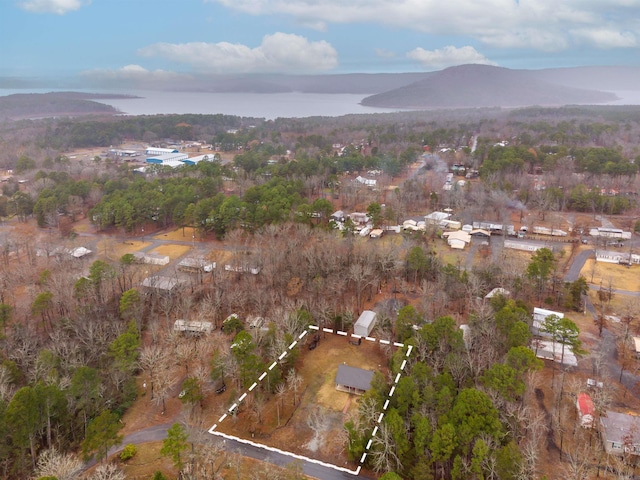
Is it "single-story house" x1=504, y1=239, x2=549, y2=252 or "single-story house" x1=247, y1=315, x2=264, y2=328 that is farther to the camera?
"single-story house" x1=504, y1=239, x2=549, y2=252

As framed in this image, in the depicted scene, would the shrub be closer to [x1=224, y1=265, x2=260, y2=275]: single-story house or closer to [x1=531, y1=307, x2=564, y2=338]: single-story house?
[x1=224, y1=265, x2=260, y2=275]: single-story house

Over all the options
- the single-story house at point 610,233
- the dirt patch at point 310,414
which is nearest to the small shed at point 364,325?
the dirt patch at point 310,414

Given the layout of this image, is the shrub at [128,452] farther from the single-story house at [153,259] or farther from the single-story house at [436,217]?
the single-story house at [436,217]

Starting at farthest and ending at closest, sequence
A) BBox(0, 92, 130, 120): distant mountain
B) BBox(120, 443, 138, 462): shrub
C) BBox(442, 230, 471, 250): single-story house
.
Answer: BBox(0, 92, 130, 120): distant mountain
BBox(442, 230, 471, 250): single-story house
BBox(120, 443, 138, 462): shrub

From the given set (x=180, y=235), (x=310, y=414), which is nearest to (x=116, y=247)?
(x=180, y=235)

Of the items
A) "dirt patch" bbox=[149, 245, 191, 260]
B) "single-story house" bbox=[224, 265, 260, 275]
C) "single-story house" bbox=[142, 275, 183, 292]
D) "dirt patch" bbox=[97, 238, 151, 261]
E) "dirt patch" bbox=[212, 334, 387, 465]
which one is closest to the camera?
"dirt patch" bbox=[212, 334, 387, 465]

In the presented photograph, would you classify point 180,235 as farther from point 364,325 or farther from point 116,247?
point 364,325

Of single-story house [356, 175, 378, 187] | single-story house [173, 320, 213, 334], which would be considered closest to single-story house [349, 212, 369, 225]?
single-story house [356, 175, 378, 187]

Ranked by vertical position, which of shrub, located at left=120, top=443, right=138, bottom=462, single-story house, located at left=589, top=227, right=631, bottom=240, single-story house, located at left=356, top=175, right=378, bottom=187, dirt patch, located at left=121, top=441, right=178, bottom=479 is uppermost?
single-story house, located at left=356, top=175, right=378, bottom=187
